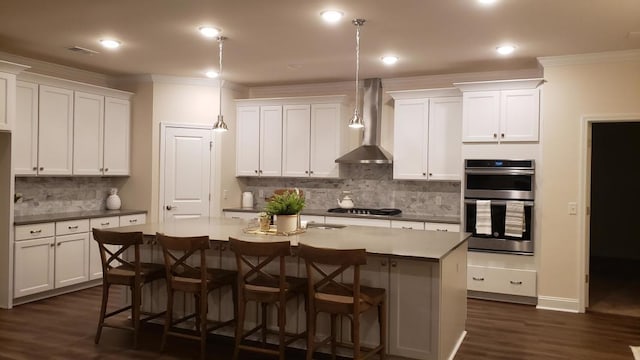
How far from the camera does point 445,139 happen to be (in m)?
6.23

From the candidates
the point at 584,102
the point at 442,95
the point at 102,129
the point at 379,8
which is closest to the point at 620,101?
the point at 584,102

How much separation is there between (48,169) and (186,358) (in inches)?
127

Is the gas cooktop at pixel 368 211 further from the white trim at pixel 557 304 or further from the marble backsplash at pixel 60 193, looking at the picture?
the marble backsplash at pixel 60 193

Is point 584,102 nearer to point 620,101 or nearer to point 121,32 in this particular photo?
point 620,101

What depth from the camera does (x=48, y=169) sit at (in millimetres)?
5832

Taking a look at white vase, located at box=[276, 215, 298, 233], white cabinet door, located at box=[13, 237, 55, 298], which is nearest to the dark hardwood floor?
white cabinet door, located at box=[13, 237, 55, 298]

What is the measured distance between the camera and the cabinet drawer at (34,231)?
207 inches

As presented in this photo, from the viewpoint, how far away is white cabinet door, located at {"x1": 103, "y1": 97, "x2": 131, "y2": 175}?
6.54 metres

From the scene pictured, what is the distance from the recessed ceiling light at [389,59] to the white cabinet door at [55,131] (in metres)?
3.72

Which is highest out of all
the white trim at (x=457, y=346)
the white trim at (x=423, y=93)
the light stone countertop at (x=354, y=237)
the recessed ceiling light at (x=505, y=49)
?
the recessed ceiling light at (x=505, y=49)

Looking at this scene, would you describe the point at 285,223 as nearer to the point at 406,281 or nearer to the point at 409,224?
the point at 406,281

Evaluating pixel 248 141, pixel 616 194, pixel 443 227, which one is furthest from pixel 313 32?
pixel 616 194

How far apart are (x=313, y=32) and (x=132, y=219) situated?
360cm

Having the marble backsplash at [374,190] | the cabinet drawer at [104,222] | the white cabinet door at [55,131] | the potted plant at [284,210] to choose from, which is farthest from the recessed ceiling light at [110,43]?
the marble backsplash at [374,190]
